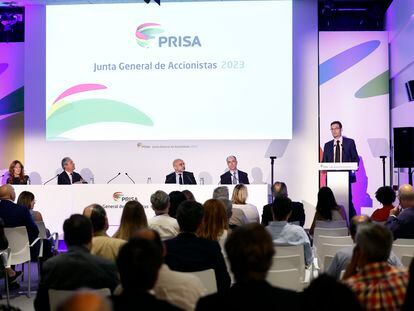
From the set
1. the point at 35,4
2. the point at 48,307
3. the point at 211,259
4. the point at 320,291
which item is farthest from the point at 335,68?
the point at 320,291

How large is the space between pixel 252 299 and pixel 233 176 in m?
8.35

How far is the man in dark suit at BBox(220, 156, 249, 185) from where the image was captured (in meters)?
10.5

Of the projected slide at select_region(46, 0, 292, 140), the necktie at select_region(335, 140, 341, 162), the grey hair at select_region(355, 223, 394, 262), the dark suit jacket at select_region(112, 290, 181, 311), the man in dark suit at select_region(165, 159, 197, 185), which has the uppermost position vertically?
the projected slide at select_region(46, 0, 292, 140)

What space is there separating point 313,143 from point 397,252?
6.96 m

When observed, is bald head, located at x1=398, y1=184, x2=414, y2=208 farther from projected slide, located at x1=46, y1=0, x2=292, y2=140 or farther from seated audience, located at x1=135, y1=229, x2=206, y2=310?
projected slide, located at x1=46, y1=0, x2=292, y2=140

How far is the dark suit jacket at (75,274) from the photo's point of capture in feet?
10.6

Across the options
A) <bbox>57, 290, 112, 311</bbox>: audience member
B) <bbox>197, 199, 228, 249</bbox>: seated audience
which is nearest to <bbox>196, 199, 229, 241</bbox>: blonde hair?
<bbox>197, 199, 228, 249</bbox>: seated audience

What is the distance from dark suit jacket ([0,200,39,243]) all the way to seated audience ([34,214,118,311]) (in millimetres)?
3203

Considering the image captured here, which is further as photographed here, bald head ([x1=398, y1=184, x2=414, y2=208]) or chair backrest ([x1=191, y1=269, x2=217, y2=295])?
bald head ([x1=398, y1=184, x2=414, y2=208])

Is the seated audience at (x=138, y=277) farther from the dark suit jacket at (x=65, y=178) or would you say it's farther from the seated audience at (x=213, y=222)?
the dark suit jacket at (x=65, y=178)

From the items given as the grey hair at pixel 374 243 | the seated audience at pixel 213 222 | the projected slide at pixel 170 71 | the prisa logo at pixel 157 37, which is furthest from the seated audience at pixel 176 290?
the prisa logo at pixel 157 37

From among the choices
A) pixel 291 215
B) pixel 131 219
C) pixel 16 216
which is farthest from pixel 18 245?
pixel 291 215

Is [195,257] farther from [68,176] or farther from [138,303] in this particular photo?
[68,176]

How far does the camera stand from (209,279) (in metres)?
3.55
